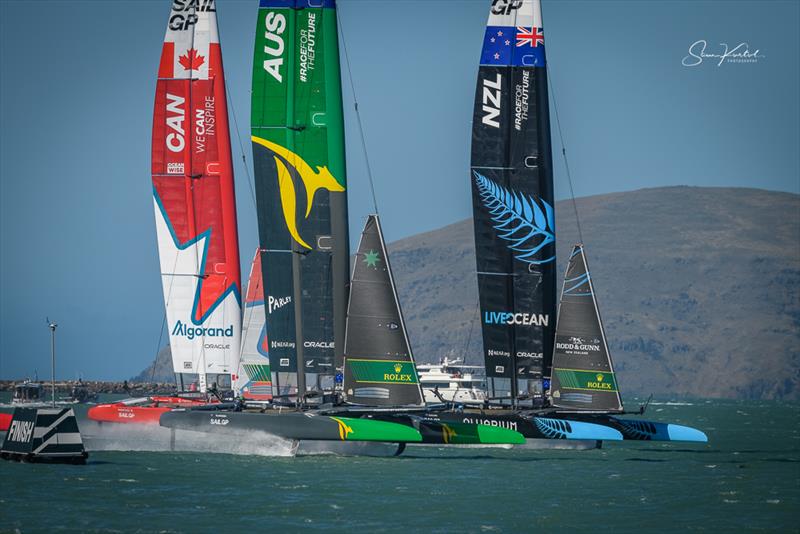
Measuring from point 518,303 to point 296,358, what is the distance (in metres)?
7.47

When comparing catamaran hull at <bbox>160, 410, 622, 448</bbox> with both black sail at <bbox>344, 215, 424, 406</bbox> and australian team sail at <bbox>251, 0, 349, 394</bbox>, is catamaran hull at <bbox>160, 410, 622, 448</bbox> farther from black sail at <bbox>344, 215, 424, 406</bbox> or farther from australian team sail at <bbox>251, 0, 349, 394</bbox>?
australian team sail at <bbox>251, 0, 349, 394</bbox>

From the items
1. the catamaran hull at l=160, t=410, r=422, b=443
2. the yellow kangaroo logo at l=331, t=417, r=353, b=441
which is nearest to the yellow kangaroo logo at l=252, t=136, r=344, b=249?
the catamaran hull at l=160, t=410, r=422, b=443

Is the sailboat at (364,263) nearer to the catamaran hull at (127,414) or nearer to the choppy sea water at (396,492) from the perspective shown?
the choppy sea water at (396,492)

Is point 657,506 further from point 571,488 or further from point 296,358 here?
point 296,358

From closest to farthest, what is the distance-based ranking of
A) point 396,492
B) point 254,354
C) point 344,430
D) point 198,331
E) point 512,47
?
point 396,492
point 344,430
point 512,47
point 198,331
point 254,354

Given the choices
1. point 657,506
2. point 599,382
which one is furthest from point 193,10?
point 657,506

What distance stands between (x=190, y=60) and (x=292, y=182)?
8388 millimetres

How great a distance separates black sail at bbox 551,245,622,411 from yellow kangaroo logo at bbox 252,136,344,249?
781 cm

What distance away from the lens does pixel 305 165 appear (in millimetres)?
41812

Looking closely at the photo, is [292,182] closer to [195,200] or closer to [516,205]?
[195,200]

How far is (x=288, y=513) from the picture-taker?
29.6 meters

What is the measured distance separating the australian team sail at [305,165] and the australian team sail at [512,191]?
5.71m

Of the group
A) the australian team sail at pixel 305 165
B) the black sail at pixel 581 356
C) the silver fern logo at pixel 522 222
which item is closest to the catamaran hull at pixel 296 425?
the australian team sail at pixel 305 165

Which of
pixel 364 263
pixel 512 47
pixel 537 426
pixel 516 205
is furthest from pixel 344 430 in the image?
pixel 512 47
